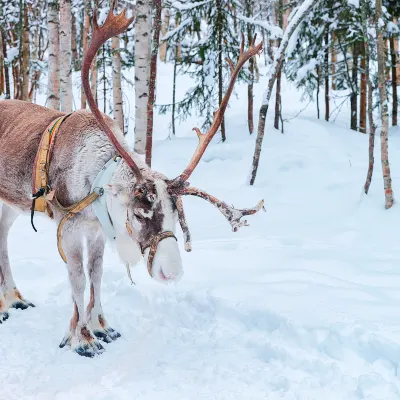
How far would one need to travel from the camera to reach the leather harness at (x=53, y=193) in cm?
328

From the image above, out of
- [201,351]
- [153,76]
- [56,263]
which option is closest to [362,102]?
[153,76]

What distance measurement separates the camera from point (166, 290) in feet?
14.4

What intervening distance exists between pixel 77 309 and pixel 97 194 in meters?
1.03

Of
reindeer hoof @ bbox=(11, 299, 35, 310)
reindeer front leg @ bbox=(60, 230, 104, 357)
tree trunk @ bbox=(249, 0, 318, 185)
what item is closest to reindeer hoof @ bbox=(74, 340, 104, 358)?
reindeer front leg @ bbox=(60, 230, 104, 357)

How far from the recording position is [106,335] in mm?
3811

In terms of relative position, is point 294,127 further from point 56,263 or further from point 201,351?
point 201,351

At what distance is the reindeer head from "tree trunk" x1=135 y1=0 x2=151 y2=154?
631cm

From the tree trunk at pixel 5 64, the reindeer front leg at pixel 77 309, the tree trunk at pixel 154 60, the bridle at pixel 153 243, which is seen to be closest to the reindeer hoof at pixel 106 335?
the reindeer front leg at pixel 77 309

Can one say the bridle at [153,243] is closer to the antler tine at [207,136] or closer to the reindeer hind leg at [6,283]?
the antler tine at [207,136]

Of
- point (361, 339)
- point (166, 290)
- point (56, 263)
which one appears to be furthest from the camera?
point (56, 263)

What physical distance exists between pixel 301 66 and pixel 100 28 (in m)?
11.5

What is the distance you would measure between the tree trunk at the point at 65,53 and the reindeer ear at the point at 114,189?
8.07 m

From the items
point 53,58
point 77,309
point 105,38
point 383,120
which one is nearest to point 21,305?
point 77,309

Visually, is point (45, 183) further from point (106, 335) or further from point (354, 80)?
point (354, 80)
